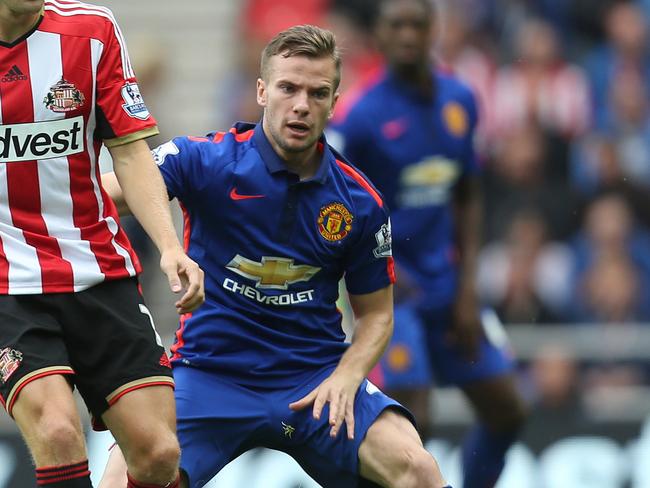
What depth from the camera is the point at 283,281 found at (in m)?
5.68

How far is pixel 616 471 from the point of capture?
888cm

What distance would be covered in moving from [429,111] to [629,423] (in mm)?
2526

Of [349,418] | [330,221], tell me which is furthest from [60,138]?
[349,418]

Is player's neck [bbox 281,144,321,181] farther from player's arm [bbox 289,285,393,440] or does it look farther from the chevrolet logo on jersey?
player's arm [bbox 289,285,393,440]

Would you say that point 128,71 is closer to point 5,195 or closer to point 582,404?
point 5,195

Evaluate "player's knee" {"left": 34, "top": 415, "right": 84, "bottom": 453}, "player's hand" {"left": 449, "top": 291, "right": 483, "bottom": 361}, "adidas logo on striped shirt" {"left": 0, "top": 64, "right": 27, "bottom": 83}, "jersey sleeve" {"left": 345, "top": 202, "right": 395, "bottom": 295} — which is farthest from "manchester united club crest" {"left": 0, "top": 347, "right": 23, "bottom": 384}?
"player's hand" {"left": 449, "top": 291, "right": 483, "bottom": 361}

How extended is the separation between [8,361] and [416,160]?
341 centimetres

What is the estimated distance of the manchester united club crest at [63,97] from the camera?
5.13 meters

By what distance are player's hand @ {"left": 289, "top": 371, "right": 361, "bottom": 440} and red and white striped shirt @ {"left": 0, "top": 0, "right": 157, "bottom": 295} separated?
2.95 feet

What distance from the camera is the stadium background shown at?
900cm

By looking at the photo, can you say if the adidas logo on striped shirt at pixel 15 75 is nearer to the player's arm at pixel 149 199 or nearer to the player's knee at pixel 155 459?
the player's arm at pixel 149 199

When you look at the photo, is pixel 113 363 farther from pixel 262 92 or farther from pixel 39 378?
pixel 262 92

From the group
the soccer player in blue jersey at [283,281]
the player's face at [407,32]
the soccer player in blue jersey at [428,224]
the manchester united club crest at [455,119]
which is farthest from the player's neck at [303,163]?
the manchester united club crest at [455,119]

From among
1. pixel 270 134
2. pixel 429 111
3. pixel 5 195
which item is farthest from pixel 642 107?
pixel 5 195
